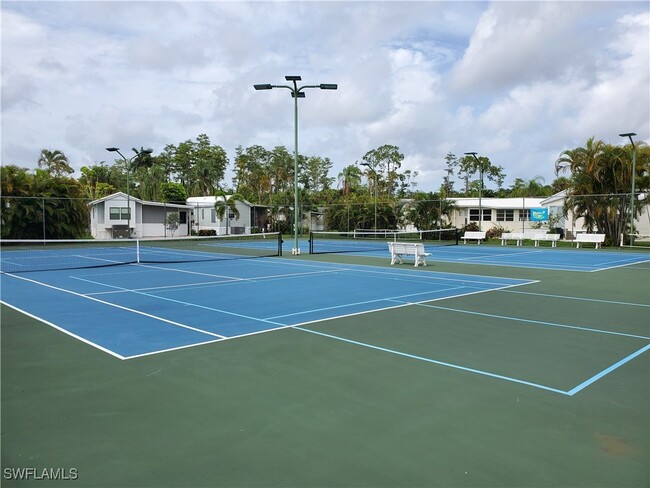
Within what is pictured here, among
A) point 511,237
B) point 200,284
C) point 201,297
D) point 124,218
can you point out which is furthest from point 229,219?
point 201,297

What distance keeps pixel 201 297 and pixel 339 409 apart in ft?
22.6

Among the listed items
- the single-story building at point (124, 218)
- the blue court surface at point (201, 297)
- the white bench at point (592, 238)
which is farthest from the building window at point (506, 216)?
the blue court surface at point (201, 297)

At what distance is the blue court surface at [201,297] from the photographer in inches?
300

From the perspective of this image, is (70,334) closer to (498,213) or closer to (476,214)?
(476,214)

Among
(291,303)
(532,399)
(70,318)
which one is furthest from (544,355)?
(70,318)

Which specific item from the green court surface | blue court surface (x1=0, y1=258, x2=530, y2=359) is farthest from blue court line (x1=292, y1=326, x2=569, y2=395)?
blue court surface (x1=0, y1=258, x2=530, y2=359)

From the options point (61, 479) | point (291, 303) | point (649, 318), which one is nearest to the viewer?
point (61, 479)

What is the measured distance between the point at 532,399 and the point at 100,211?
45.0m

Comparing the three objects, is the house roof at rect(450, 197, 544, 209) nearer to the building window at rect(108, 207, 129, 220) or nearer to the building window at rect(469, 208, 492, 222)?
the building window at rect(469, 208, 492, 222)

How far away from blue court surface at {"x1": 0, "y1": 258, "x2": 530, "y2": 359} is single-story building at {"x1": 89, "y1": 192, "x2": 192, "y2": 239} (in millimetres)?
28070

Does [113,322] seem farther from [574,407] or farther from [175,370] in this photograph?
[574,407]

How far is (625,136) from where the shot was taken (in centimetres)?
2778

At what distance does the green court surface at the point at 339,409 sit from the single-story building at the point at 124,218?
3740cm

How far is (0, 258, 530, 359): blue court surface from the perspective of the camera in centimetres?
761
